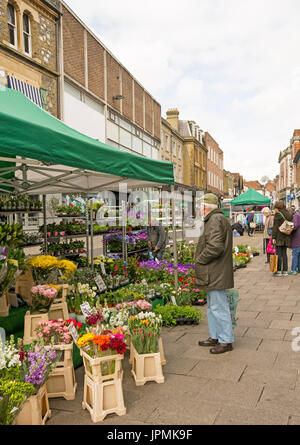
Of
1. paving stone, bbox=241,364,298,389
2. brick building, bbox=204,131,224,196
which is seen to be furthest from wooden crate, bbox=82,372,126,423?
brick building, bbox=204,131,224,196

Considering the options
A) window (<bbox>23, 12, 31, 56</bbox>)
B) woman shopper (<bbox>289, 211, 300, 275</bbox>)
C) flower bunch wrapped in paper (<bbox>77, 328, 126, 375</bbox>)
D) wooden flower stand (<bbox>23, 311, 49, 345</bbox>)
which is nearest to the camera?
Result: flower bunch wrapped in paper (<bbox>77, 328, 126, 375</bbox>)

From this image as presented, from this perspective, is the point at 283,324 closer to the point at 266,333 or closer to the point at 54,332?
the point at 266,333

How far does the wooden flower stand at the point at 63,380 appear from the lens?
137 inches

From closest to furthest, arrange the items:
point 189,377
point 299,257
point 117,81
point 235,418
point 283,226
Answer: point 235,418 → point 189,377 → point 283,226 → point 299,257 → point 117,81

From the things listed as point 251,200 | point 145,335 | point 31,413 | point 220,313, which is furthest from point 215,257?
point 251,200

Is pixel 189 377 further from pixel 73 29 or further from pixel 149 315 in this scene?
pixel 73 29

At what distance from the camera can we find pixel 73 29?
16.8 m

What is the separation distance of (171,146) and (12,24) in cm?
2397

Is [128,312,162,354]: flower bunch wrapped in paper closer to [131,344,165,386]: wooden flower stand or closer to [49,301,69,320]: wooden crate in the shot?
[131,344,165,386]: wooden flower stand

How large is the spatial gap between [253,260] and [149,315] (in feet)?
33.8

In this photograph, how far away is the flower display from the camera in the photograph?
3446 millimetres

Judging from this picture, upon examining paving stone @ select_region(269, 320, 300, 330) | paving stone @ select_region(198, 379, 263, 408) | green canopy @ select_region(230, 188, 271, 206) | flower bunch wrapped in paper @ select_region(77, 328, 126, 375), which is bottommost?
paving stone @ select_region(198, 379, 263, 408)

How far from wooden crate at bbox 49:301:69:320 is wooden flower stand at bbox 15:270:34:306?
303 mm

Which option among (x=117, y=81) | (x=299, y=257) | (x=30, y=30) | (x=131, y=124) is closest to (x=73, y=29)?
(x=30, y=30)
